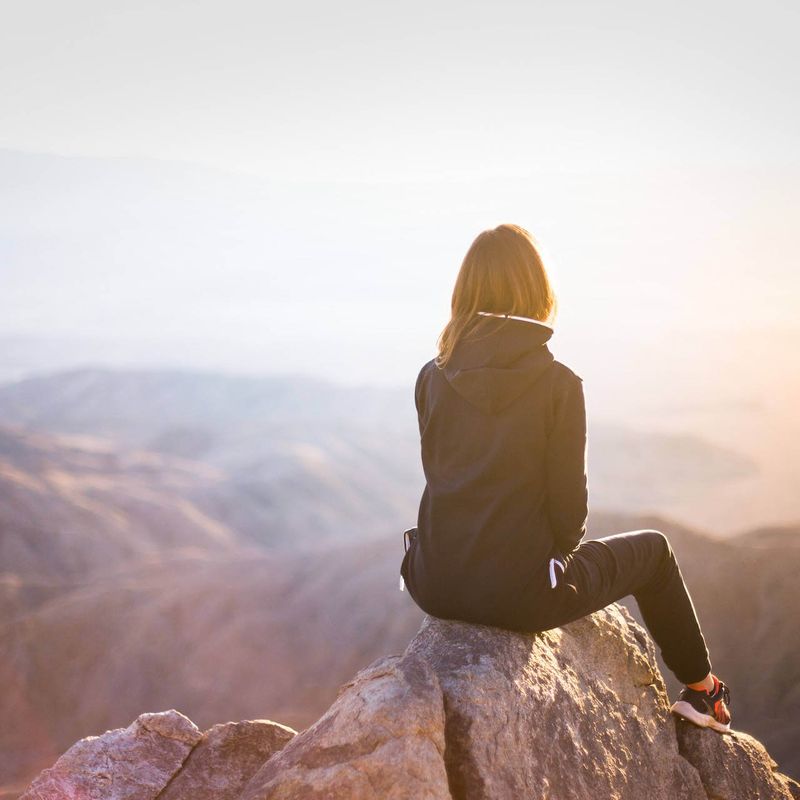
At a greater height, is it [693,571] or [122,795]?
[122,795]

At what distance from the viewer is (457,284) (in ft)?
11.4

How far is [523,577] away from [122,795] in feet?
7.29

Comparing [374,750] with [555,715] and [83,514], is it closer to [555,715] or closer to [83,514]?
[555,715]

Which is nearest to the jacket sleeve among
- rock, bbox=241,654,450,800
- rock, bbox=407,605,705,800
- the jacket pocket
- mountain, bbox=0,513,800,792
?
the jacket pocket

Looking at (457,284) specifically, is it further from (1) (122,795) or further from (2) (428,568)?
(1) (122,795)

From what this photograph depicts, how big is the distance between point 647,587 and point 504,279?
1.66 metres

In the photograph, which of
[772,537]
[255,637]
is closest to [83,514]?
[255,637]

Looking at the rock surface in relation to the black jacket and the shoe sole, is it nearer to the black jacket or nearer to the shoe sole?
the black jacket

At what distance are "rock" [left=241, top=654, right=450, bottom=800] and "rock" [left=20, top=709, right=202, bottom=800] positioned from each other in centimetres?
124

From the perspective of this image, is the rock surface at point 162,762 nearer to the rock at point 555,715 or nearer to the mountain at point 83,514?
the rock at point 555,715

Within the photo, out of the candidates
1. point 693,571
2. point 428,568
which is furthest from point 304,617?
point 428,568

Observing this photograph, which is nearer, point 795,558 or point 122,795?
point 122,795

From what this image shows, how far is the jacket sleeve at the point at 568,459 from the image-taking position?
3275 millimetres

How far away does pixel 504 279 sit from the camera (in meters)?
3.37
